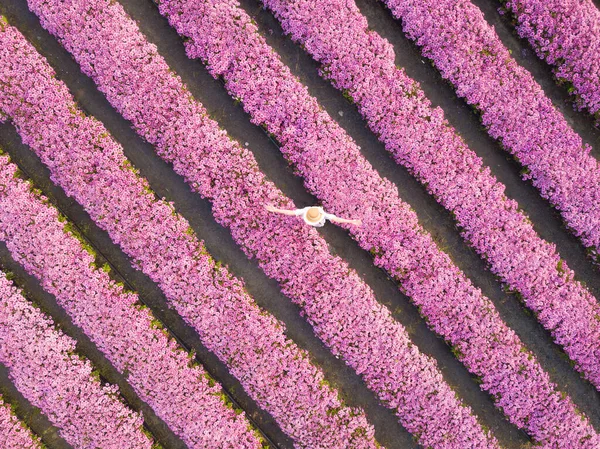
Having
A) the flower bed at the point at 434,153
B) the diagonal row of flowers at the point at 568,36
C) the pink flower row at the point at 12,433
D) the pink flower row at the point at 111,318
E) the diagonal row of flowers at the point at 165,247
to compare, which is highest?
the diagonal row of flowers at the point at 568,36

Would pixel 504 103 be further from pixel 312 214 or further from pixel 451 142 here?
pixel 312 214

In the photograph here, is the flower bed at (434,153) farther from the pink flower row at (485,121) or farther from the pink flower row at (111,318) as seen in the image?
the pink flower row at (111,318)

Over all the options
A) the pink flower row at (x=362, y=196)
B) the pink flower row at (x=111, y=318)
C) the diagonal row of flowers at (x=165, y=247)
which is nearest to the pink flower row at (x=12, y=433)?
the pink flower row at (x=111, y=318)

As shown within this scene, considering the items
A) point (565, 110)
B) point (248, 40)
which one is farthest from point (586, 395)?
point (248, 40)

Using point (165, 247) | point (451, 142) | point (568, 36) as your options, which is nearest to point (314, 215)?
point (165, 247)

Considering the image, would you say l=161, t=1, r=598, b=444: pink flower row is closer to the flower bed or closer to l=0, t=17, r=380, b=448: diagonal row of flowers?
the flower bed

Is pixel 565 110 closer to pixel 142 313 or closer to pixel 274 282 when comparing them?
pixel 274 282

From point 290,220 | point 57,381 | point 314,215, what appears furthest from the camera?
point 57,381
